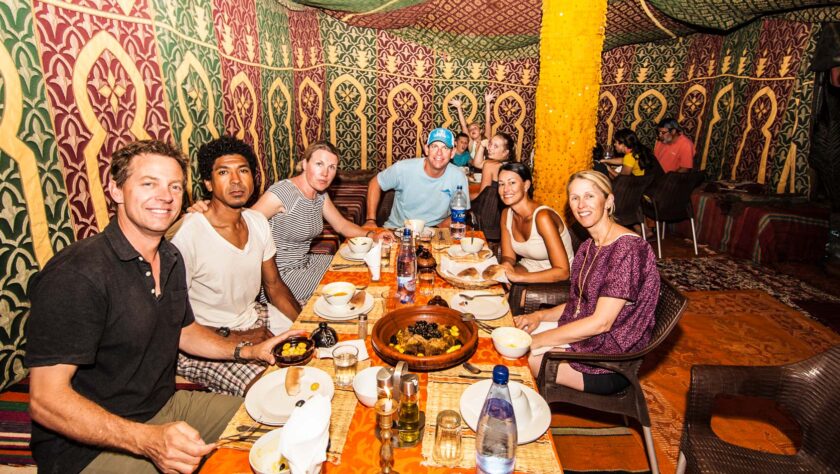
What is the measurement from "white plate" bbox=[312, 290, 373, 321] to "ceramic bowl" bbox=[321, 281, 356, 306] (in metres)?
0.03

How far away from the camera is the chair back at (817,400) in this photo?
180 centimetres

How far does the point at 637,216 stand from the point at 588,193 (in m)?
3.93

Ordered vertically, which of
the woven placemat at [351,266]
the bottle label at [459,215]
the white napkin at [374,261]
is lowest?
the woven placemat at [351,266]

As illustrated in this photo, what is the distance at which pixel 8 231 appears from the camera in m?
2.11

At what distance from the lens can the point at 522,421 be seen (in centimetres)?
137

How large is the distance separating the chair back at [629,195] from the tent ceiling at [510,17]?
2247 millimetres

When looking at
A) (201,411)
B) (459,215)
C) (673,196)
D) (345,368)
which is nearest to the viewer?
(345,368)

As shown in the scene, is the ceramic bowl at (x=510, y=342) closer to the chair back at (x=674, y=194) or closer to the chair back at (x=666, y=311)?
the chair back at (x=666, y=311)

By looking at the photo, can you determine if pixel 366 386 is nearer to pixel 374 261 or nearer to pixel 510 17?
pixel 374 261

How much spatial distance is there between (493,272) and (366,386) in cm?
135

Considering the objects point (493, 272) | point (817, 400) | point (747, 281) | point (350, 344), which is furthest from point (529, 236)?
point (747, 281)

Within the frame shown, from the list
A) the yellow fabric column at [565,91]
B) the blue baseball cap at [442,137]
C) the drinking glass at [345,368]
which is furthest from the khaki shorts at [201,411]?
the yellow fabric column at [565,91]

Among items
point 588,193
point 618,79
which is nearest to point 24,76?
point 588,193

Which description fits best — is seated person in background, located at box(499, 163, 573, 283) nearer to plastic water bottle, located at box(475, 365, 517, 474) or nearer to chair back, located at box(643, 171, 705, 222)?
plastic water bottle, located at box(475, 365, 517, 474)
